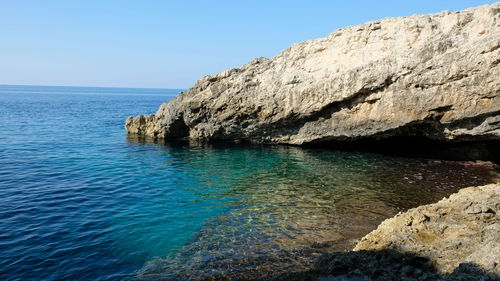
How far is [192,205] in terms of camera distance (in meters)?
15.4

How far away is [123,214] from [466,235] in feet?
37.7

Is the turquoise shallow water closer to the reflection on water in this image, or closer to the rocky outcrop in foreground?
the reflection on water

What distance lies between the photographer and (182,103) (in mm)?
30766

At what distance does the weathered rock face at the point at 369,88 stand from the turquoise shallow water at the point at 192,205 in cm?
238

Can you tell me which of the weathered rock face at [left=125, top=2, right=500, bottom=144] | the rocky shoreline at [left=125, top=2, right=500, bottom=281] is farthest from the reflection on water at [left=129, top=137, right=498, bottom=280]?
the weathered rock face at [left=125, top=2, right=500, bottom=144]

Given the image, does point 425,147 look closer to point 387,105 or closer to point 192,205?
point 387,105

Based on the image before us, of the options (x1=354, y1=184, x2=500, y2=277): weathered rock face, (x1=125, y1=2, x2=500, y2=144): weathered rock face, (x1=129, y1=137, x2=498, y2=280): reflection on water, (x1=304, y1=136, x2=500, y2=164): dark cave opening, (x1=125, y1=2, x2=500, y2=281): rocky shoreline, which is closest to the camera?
(x1=354, y1=184, x2=500, y2=277): weathered rock face

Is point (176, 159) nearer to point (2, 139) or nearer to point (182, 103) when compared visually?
point (182, 103)

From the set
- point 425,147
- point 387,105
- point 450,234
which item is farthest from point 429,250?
point 425,147

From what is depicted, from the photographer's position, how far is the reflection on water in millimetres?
10109

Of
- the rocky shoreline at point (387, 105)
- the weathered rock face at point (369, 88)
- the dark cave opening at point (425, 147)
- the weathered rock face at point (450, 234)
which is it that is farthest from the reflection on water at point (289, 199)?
the weathered rock face at point (369, 88)

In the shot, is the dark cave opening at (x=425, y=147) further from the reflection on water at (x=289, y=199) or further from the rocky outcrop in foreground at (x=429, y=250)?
the rocky outcrop in foreground at (x=429, y=250)

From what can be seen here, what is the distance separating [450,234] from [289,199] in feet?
26.3

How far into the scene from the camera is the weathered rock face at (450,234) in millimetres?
6814
